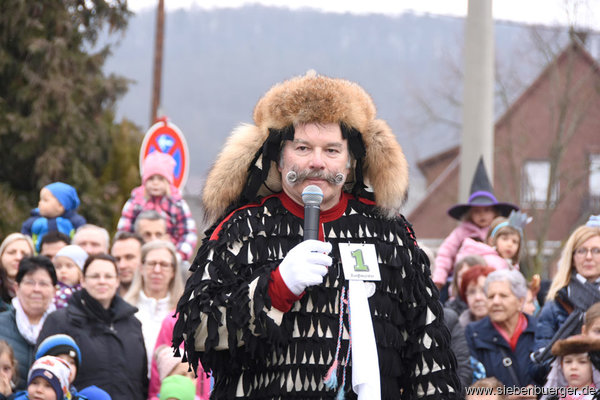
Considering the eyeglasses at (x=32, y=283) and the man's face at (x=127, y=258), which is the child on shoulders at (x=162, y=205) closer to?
the man's face at (x=127, y=258)

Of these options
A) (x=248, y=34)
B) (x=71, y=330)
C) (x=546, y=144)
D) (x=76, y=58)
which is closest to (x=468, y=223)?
(x=71, y=330)

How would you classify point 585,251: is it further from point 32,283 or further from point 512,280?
point 32,283

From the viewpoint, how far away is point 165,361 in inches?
284

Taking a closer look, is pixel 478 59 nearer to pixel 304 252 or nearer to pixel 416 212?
pixel 304 252

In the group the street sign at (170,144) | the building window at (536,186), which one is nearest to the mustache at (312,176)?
the street sign at (170,144)

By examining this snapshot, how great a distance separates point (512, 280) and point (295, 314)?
12.9 feet

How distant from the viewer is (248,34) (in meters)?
58.5

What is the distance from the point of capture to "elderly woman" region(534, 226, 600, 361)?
22.4 ft

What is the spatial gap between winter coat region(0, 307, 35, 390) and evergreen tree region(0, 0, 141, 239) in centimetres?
A: 1196

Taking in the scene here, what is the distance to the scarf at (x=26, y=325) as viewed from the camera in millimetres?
7500

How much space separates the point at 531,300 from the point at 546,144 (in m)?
25.0

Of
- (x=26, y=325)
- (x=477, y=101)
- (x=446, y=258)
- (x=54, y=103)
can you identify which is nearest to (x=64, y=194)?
(x=26, y=325)

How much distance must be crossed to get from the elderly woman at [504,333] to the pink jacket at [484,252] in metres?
0.84

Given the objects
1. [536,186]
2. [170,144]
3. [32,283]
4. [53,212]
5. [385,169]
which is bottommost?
[385,169]
